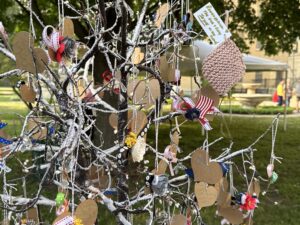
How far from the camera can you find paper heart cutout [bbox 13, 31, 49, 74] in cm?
119

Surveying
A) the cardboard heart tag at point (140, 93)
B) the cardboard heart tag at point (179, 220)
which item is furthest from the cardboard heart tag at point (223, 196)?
the cardboard heart tag at point (140, 93)

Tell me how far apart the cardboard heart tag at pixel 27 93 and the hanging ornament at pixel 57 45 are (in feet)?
0.76

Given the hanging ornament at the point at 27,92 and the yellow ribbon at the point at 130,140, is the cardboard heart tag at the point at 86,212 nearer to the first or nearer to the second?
the yellow ribbon at the point at 130,140

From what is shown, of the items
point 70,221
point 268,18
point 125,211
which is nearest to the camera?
point 70,221

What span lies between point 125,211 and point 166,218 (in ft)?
0.44

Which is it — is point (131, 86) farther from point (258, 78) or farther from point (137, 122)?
point (258, 78)

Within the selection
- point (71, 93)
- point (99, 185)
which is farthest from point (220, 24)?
point (99, 185)

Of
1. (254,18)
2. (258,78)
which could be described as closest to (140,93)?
(254,18)

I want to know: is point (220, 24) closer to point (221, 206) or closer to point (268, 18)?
point (221, 206)

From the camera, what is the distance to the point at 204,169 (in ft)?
4.33

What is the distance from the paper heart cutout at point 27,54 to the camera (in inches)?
46.7

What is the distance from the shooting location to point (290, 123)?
13375 millimetres

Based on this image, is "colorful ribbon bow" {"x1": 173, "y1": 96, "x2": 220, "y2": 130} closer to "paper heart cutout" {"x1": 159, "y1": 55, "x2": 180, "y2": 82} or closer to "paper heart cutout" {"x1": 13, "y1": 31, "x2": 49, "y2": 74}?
"paper heart cutout" {"x1": 159, "y1": 55, "x2": 180, "y2": 82}

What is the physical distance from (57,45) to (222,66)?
481 mm
